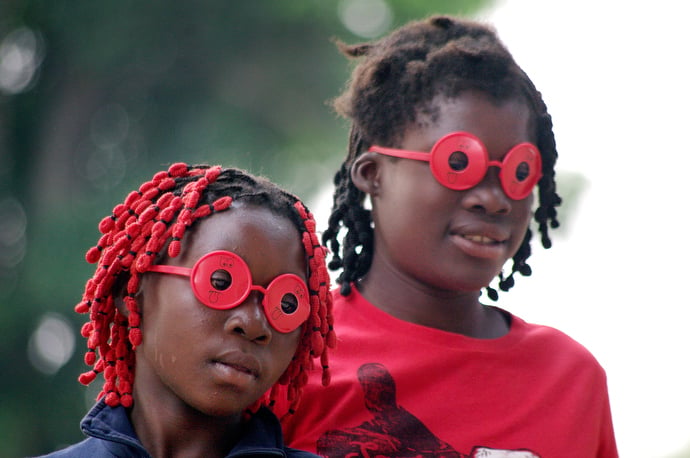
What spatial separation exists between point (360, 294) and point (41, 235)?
15.1 ft

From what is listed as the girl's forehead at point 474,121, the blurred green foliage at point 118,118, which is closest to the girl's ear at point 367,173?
the girl's forehead at point 474,121

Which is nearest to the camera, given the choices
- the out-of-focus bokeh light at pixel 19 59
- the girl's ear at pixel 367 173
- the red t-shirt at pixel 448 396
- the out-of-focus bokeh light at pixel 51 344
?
the red t-shirt at pixel 448 396

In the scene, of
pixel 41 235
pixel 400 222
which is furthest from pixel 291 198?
pixel 41 235

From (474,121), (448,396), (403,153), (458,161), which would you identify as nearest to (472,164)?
(458,161)

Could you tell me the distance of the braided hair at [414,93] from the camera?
3.58 m

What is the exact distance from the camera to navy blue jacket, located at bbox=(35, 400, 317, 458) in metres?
2.79

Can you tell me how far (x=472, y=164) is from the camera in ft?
11.2

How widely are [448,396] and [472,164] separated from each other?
2.57 feet

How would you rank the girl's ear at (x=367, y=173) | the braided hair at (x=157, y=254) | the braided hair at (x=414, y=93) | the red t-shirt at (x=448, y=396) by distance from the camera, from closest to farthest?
the braided hair at (x=157, y=254), the red t-shirt at (x=448, y=396), the braided hair at (x=414, y=93), the girl's ear at (x=367, y=173)

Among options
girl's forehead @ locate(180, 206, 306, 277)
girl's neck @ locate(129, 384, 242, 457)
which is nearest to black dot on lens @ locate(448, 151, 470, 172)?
girl's forehead @ locate(180, 206, 306, 277)

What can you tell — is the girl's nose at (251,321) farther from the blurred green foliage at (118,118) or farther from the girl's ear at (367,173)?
the blurred green foliage at (118,118)

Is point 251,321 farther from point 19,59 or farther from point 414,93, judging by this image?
point 19,59

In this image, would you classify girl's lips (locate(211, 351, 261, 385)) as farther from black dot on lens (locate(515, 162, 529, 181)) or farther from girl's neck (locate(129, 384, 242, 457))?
black dot on lens (locate(515, 162, 529, 181))

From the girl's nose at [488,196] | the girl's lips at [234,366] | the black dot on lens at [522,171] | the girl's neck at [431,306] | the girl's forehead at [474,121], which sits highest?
the girl's forehead at [474,121]
